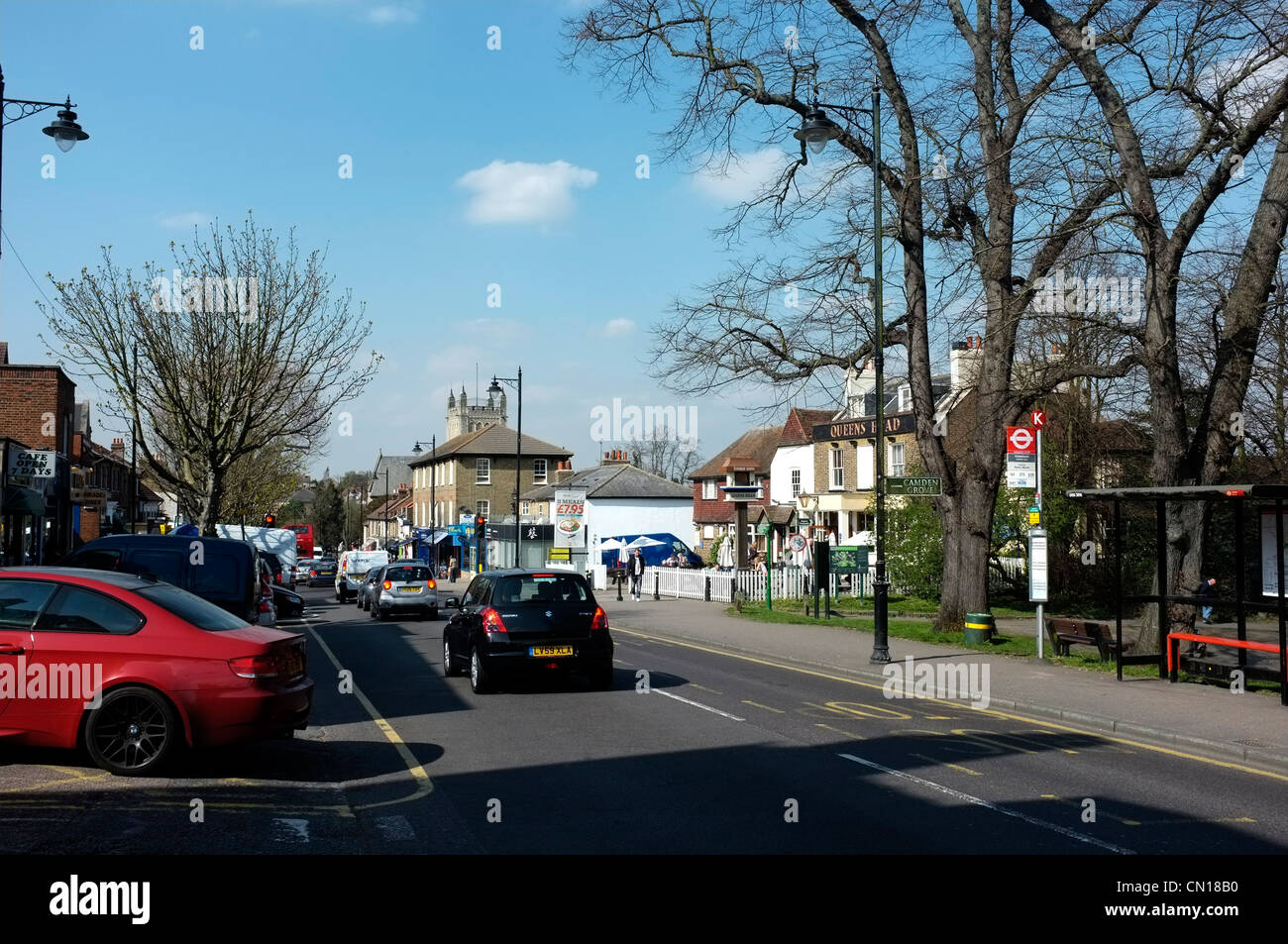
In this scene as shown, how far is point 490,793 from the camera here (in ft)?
27.9

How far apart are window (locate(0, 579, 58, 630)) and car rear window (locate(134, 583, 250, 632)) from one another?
0.68 meters

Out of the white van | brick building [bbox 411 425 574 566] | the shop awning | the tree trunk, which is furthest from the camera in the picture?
brick building [bbox 411 425 574 566]

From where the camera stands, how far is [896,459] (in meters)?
49.4

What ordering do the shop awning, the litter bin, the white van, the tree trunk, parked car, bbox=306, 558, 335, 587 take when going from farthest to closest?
parked car, bbox=306, 558, 335, 587 → the white van → the shop awning → the tree trunk → the litter bin

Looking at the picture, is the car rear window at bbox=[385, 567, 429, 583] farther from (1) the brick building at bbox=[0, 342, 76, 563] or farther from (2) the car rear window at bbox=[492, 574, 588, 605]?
(2) the car rear window at bbox=[492, 574, 588, 605]

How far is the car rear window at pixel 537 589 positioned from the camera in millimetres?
14844

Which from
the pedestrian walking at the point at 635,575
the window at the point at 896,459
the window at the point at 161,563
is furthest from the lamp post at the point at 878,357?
the window at the point at 896,459

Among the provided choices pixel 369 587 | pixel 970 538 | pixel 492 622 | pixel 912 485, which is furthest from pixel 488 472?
pixel 492 622

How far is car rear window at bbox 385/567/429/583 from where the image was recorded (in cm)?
3291

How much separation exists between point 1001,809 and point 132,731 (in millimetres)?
6408

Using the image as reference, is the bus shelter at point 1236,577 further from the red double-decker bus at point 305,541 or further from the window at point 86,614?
the red double-decker bus at point 305,541

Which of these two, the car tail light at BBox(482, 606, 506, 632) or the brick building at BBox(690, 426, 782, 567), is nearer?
the car tail light at BBox(482, 606, 506, 632)

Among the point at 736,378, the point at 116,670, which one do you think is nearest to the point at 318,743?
the point at 116,670

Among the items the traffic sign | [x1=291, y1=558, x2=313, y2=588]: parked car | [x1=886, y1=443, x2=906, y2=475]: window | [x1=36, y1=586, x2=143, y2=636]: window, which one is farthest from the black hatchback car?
[x1=291, y1=558, x2=313, y2=588]: parked car
